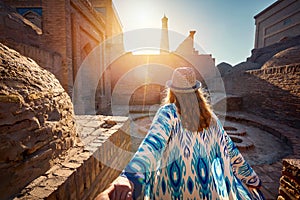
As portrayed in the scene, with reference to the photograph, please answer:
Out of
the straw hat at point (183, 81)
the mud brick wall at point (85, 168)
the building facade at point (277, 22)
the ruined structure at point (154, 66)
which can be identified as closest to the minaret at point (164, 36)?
the ruined structure at point (154, 66)

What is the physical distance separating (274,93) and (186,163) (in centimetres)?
955

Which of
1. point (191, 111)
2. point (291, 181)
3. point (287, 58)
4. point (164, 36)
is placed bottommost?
point (291, 181)

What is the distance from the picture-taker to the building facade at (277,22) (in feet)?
67.5

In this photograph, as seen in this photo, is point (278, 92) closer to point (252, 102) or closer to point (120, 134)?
point (252, 102)

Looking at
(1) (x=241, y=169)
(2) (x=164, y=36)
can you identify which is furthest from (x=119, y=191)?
(2) (x=164, y=36)

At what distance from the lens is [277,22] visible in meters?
23.4

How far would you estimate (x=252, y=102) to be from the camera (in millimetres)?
9797

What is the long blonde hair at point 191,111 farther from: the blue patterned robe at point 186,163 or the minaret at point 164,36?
the minaret at point 164,36

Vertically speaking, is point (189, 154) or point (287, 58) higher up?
point (287, 58)

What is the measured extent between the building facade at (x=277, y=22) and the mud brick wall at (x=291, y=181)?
26865mm

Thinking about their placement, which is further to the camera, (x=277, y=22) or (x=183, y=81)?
(x=277, y=22)

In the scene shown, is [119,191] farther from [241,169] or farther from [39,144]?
[39,144]

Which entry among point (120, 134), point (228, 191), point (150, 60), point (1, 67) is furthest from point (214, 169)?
point (150, 60)

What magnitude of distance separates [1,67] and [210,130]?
2.03 meters
